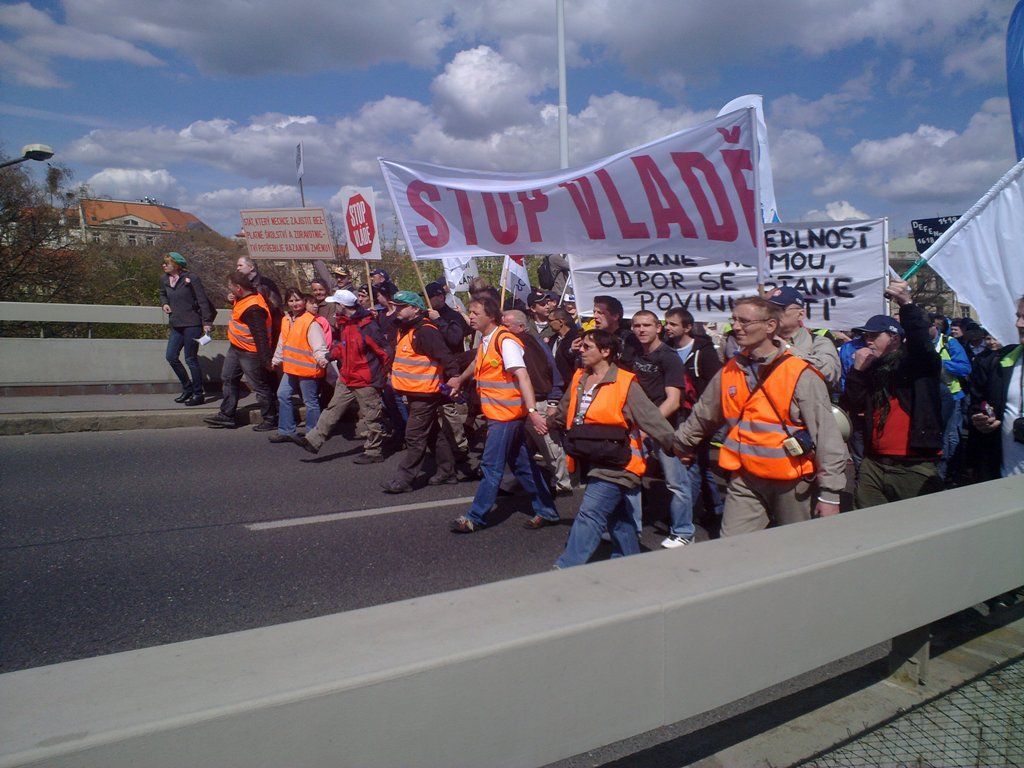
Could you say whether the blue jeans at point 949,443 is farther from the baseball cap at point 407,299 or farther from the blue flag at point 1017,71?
the baseball cap at point 407,299

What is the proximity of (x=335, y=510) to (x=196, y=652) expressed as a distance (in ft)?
16.0

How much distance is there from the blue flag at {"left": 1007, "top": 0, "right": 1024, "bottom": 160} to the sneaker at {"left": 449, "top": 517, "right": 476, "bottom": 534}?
4930mm

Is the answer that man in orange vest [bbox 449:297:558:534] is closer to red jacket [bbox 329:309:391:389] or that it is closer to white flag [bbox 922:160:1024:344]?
red jacket [bbox 329:309:391:389]

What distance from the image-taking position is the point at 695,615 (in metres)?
2.13

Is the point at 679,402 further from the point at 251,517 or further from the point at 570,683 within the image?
the point at 570,683

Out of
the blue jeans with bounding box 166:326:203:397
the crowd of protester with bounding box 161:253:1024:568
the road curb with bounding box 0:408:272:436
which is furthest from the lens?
the blue jeans with bounding box 166:326:203:397

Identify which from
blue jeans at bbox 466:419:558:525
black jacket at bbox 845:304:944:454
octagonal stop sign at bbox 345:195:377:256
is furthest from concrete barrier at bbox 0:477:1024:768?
octagonal stop sign at bbox 345:195:377:256

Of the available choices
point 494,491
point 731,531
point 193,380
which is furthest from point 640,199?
point 193,380

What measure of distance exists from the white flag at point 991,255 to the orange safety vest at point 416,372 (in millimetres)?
4051

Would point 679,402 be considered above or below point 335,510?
above

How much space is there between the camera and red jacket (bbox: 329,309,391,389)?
27.3 ft

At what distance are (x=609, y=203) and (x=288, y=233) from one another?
24.1ft

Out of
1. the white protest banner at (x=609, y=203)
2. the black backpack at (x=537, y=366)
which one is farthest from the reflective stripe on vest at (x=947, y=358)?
the black backpack at (x=537, y=366)

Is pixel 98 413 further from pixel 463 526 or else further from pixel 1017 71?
pixel 1017 71
